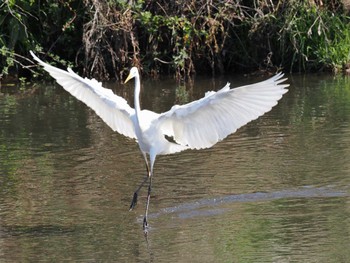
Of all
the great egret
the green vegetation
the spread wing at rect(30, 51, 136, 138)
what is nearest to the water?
the great egret

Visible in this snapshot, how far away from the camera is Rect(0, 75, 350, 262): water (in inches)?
257

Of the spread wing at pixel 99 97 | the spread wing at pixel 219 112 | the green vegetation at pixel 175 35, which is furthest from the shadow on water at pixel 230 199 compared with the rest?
the green vegetation at pixel 175 35

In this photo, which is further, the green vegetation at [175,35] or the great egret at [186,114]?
the green vegetation at [175,35]

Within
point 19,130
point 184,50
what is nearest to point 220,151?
point 19,130

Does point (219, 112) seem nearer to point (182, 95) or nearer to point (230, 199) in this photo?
point (230, 199)

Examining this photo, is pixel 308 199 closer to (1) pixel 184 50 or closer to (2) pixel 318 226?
(2) pixel 318 226

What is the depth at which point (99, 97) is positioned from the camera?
824 cm

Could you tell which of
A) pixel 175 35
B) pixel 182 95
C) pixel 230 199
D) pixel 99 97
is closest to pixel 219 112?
pixel 230 199

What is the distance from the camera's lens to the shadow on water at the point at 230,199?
752 centimetres

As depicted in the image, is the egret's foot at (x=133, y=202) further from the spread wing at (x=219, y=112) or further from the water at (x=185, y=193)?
the spread wing at (x=219, y=112)

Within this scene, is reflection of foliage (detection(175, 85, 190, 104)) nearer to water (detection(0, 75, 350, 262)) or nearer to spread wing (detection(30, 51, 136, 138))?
water (detection(0, 75, 350, 262))

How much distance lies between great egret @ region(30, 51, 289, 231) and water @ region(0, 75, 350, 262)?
40 centimetres

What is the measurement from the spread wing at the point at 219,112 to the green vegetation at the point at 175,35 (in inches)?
309

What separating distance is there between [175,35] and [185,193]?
7.89 metres
